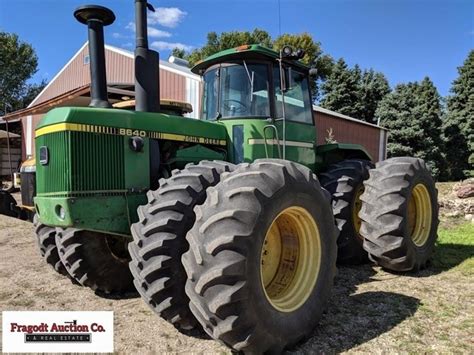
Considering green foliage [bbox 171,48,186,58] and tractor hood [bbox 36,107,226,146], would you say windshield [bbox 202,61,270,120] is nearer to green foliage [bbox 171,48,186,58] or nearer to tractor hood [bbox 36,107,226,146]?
tractor hood [bbox 36,107,226,146]

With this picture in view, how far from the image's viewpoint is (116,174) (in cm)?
387

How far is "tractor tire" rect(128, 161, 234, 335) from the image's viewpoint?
10.6 feet

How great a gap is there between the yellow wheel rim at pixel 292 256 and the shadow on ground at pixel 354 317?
37 centimetres

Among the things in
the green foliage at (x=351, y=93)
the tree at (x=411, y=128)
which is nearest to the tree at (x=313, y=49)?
the green foliage at (x=351, y=93)

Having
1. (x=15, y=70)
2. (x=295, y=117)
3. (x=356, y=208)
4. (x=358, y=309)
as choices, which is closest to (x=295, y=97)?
(x=295, y=117)

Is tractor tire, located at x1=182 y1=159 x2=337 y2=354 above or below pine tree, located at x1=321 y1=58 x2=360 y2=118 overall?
below

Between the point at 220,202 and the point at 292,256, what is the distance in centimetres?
A: 106

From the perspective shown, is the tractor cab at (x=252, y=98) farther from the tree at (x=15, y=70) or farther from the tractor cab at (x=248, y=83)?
the tree at (x=15, y=70)

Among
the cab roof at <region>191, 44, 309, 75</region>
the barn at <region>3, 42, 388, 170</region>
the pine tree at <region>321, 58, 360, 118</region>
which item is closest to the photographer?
the cab roof at <region>191, 44, 309, 75</region>

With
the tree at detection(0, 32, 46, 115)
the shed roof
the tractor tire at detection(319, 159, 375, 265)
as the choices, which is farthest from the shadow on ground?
the tree at detection(0, 32, 46, 115)

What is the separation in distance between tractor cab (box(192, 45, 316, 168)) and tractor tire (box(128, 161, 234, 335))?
1567 millimetres

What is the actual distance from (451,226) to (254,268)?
7643mm

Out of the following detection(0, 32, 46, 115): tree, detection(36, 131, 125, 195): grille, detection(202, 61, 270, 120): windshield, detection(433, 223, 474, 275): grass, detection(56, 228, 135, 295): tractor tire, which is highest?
detection(0, 32, 46, 115): tree

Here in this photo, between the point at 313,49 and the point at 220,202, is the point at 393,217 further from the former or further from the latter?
the point at 313,49
